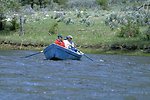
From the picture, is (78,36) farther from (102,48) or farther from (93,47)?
(102,48)

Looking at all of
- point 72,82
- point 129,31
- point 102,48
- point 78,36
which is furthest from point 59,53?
point 78,36

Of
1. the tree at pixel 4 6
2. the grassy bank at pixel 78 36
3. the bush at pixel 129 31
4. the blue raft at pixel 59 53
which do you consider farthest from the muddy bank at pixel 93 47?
the blue raft at pixel 59 53

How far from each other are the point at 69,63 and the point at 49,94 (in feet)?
44.9

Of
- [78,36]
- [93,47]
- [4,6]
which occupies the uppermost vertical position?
[4,6]

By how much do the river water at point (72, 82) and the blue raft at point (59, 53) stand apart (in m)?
4.04

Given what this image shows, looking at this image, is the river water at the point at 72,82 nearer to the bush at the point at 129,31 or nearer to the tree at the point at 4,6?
the bush at the point at 129,31

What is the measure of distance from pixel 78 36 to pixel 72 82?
27246 mm

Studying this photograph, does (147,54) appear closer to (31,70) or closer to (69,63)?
(69,63)

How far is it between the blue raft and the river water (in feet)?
13.2

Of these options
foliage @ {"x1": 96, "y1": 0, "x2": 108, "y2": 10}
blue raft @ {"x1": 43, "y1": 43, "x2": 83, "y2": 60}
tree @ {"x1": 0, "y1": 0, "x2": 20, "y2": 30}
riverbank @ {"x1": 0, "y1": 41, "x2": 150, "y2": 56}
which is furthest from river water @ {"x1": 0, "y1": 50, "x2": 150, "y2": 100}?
foliage @ {"x1": 96, "y1": 0, "x2": 108, "y2": 10}

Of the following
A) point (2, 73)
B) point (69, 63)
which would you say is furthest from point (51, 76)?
point (69, 63)

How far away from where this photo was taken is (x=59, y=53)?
3478cm

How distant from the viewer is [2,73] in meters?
25.2

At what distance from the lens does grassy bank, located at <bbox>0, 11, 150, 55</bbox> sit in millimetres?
44219
